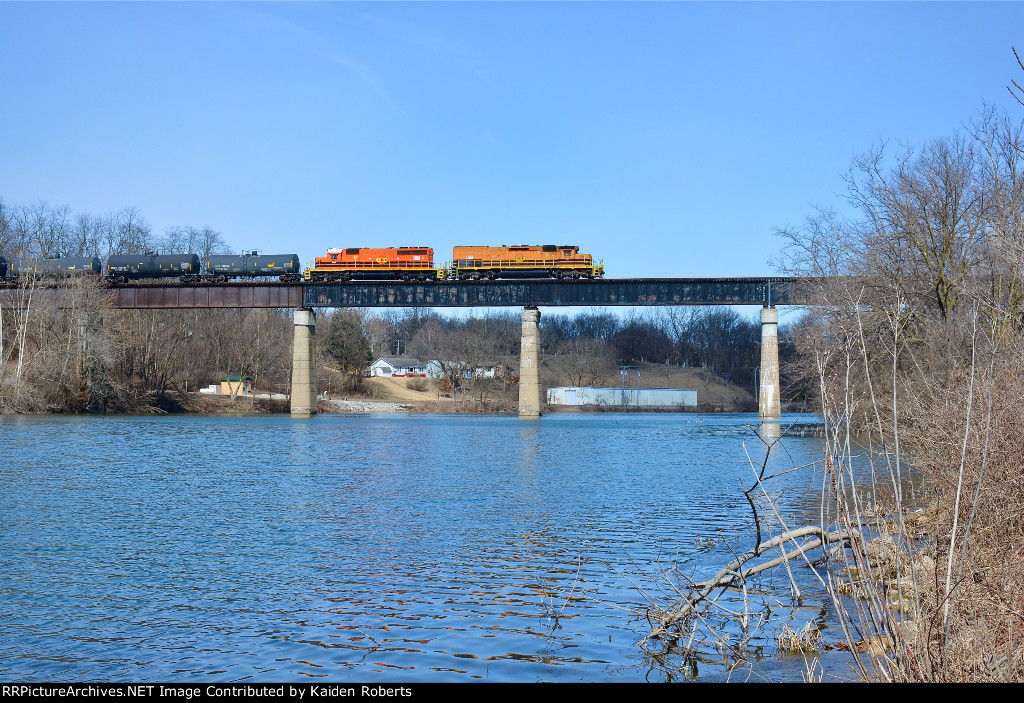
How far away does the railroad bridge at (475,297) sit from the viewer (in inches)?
2633

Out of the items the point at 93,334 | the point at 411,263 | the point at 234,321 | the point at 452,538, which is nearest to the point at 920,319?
the point at 452,538

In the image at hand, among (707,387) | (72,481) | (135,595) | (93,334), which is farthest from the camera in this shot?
(707,387)

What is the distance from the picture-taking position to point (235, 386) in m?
77.7

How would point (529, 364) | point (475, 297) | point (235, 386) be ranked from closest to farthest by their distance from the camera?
1. point (475, 297)
2. point (529, 364)
3. point (235, 386)

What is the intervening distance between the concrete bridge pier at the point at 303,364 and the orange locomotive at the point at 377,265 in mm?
3611

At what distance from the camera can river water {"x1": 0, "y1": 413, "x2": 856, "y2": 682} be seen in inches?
361

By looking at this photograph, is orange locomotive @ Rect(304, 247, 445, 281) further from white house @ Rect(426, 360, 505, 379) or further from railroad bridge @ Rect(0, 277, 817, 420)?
white house @ Rect(426, 360, 505, 379)

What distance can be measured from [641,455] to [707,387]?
82.2 metres

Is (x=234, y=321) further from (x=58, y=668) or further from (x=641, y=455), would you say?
(x=58, y=668)

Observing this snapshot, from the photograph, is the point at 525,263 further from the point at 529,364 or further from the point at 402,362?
the point at 402,362

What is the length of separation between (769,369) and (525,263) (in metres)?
21.3

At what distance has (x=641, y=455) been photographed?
37.1 m

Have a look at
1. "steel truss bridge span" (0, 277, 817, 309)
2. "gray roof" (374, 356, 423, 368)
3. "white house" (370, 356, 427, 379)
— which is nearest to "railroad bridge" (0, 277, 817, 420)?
"steel truss bridge span" (0, 277, 817, 309)

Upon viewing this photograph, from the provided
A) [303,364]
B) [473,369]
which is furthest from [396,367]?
[303,364]
